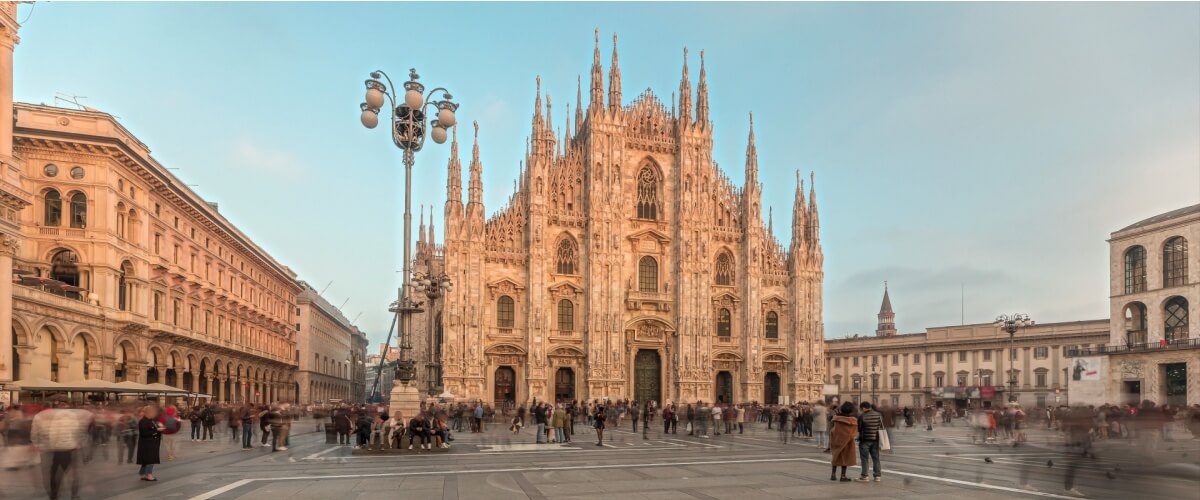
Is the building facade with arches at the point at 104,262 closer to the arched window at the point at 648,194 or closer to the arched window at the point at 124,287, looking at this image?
the arched window at the point at 124,287

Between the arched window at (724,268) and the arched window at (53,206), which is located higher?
the arched window at (53,206)

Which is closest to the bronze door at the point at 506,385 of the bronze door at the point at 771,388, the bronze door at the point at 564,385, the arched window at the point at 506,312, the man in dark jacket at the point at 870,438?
the bronze door at the point at 564,385

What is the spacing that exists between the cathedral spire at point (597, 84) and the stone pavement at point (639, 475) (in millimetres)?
32300

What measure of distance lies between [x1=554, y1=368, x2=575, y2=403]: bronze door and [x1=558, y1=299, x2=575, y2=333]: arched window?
2660 millimetres

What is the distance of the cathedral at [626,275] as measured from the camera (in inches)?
1908

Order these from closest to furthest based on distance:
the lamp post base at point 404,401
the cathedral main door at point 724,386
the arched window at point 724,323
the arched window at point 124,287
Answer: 1. the lamp post base at point 404,401
2. the arched window at point 124,287
3. the cathedral main door at point 724,386
4. the arched window at point 724,323

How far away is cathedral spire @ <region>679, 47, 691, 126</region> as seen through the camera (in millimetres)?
53750

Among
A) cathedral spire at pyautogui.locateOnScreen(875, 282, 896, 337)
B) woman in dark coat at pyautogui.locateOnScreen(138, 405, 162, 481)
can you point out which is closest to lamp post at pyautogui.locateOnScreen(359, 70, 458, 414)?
woman in dark coat at pyautogui.locateOnScreen(138, 405, 162, 481)

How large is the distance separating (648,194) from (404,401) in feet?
110

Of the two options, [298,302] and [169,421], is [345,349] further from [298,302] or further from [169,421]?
[169,421]

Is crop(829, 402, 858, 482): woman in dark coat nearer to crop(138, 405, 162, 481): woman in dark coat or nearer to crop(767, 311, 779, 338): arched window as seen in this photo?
crop(138, 405, 162, 481): woman in dark coat

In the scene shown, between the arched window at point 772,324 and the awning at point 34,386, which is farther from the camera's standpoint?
the arched window at point 772,324

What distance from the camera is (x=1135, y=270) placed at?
5584 cm

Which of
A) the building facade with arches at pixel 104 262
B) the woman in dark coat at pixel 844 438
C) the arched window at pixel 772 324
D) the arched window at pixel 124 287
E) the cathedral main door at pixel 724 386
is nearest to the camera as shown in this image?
the woman in dark coat at pixel 844 438
